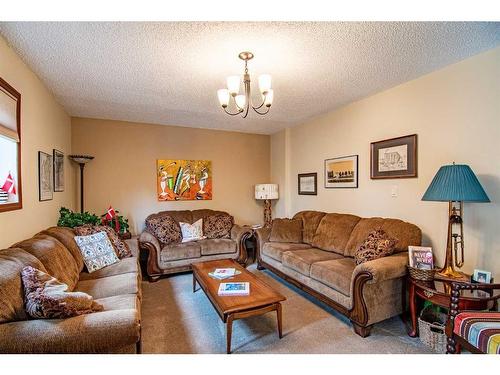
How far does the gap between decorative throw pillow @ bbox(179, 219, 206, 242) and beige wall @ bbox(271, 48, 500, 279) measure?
2.18 meters

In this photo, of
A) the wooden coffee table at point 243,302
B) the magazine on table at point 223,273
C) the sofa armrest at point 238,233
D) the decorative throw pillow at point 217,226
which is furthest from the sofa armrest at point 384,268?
the decorative throw pillow at point 217,226

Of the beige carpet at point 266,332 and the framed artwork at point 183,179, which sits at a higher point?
the framed artwork at point 183,179

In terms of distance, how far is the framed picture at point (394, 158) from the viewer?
265cm

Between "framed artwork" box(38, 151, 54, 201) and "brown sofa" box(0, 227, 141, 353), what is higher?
"framed artwork" box(38, 151, 54, 201)

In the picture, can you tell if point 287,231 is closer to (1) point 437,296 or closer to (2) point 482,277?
(1) point 437,296

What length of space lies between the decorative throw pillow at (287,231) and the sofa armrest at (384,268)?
5.07ft

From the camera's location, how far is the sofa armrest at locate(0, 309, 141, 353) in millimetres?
1162

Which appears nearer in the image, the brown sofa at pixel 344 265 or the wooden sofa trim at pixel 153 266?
the brown sofa at pixel 344 265

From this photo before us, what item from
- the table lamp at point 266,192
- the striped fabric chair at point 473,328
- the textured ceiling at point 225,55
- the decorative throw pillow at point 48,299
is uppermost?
the textured ceiling at point 225,55

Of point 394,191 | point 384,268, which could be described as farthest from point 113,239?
point 394,191

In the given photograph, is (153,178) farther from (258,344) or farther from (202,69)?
(258,344)

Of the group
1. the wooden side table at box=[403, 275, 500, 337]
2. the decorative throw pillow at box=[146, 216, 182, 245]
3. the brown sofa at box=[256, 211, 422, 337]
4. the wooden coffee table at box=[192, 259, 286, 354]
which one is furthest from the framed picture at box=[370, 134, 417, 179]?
the decorative throw pillow at box=[146, 216, 182, 245]

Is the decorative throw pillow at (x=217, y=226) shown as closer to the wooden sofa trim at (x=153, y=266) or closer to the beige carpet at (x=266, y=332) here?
the wooden sofa trim at (x=153, y=266)

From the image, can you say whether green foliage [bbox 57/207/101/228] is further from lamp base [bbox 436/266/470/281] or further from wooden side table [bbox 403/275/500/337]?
lamp base [bbox 436/266/470/281]
